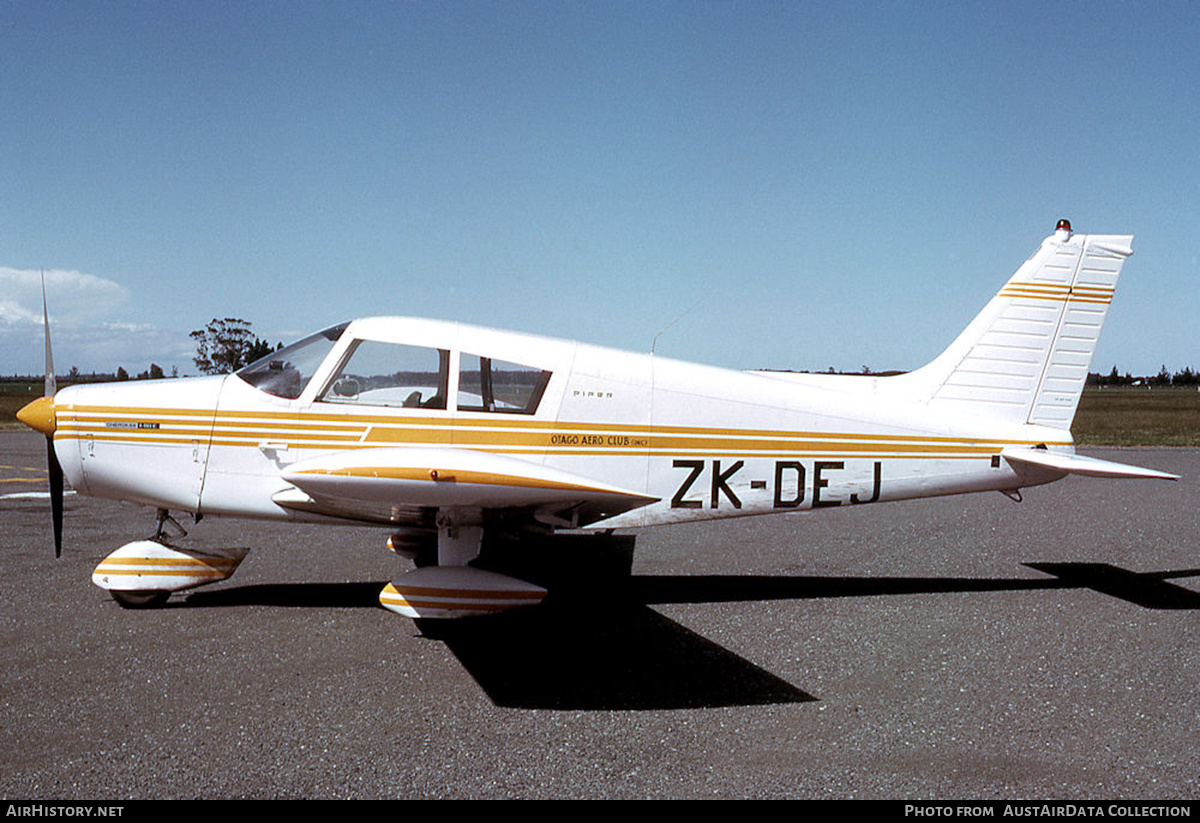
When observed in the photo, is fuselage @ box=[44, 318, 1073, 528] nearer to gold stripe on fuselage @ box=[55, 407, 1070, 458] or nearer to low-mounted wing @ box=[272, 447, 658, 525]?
gold stripe on fuselage @ box=[55, 407, 1070, 458]

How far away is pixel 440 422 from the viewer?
5.60 metres

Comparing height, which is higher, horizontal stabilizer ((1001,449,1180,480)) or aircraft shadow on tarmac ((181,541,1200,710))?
horizontal stabilizer ((1001,449,1180,480))

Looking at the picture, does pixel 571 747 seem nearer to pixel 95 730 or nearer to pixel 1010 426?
pixel 95 730

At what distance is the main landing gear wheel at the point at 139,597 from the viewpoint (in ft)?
19.2

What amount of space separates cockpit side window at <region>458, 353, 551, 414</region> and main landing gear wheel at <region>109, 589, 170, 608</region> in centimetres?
273

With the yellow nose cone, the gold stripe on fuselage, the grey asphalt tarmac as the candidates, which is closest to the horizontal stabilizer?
the grey asphalt tarmac

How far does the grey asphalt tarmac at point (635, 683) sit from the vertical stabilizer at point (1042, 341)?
166 cm

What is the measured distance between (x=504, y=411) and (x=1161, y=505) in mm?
10678

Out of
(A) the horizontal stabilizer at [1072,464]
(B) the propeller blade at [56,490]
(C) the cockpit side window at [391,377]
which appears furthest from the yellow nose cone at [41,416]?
(A) the horizontal stabilizer at [1072,464]

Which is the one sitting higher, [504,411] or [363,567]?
[504,411]

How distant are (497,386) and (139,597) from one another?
3.14 meters

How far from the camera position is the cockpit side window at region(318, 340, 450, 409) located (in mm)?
5648

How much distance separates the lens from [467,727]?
4.04 metres
